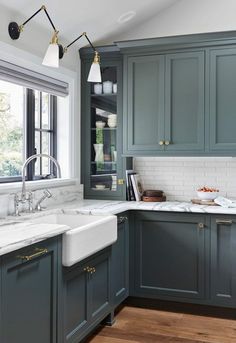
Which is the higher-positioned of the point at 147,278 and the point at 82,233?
the point at 82,233

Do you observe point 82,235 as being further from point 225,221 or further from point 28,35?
point 28,35

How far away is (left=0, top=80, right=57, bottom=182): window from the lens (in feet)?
11.7

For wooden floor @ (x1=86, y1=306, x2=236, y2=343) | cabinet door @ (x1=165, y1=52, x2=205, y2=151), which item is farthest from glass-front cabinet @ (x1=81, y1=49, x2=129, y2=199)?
wooden floor @ (x1=86, y1=306, x2=236, y2=343)

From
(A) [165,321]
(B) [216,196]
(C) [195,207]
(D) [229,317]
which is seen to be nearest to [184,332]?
(A) [165,321]

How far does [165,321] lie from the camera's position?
12.0ft

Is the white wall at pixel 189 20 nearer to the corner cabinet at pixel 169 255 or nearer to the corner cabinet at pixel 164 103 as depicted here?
the corner cabinet at pixel 164 103

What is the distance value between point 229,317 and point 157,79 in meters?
2.22

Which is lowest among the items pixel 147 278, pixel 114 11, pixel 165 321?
pixel 165 321

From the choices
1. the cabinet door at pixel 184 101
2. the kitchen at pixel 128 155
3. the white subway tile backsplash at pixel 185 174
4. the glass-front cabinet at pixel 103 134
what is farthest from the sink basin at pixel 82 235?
the white subway tile backsplash at pixel 185 174

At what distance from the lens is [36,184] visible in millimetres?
3635

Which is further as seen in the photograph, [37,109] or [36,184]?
[37,109]

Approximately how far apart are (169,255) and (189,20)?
2.27 meters

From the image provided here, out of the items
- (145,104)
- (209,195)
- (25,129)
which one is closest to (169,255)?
(209,195)

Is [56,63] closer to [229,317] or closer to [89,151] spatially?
[89,151]
